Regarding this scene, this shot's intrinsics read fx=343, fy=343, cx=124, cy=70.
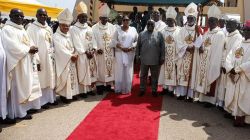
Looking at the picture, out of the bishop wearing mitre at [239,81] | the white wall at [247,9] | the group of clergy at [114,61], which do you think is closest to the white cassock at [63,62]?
the group of clergy at [114,61]

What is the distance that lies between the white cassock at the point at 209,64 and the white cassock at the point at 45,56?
372cm

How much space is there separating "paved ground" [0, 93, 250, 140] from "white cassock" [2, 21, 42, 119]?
1.31ft

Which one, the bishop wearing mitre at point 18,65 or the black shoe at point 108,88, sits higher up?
the bishop wearing mitre at point 18,65

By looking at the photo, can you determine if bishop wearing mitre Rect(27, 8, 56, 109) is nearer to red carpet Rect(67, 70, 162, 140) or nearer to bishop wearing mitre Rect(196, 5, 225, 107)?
red carpet Rect(67, 70, 162, 140)

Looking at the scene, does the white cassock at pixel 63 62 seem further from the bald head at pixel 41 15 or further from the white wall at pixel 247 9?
the white wall at pixel 247 9

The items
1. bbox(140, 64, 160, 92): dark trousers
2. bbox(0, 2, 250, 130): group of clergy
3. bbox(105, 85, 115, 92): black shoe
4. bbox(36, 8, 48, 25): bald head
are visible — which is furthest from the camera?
bbox(105, 85, 115, 92): black shoe

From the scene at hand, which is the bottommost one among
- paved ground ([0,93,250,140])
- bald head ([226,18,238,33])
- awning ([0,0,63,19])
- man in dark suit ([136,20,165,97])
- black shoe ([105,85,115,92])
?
paved ground ([0,93,250,140])

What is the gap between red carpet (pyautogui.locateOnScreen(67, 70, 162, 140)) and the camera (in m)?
6.38

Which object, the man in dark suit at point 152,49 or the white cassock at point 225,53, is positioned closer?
the white cassock at point 225,53

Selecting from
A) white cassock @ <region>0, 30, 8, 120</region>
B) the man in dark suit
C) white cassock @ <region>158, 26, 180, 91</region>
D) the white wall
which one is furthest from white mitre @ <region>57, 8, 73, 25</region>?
the white wall

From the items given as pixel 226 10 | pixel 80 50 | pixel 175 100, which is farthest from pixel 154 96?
pixel 226 10

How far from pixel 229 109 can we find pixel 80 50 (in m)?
4.03

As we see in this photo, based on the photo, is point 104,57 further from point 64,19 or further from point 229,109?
point 229,109

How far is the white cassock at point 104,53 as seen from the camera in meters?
9.81
